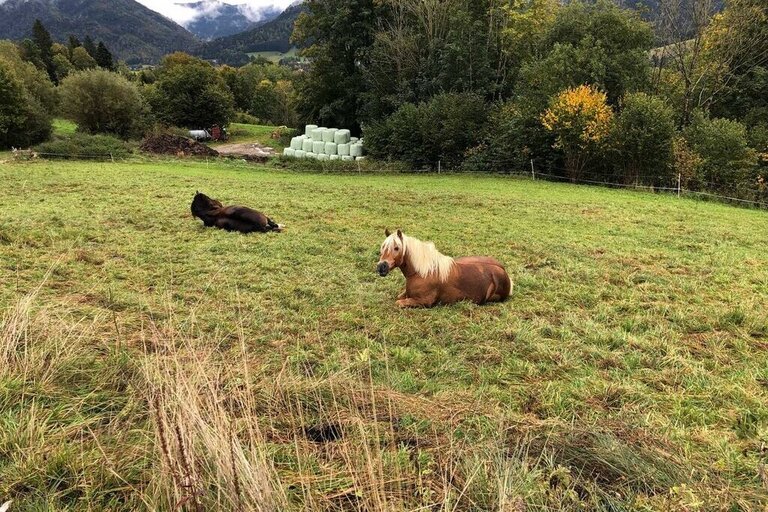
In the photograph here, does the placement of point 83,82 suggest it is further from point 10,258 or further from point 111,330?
point 111,330

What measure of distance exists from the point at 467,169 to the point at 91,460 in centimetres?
2274

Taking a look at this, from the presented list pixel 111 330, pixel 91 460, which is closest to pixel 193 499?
pixel 91 460

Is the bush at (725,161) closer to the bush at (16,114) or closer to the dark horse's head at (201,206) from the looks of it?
the dark horse's head at (201,206)

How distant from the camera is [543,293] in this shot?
18.7ft

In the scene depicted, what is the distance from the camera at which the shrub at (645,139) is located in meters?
18.1

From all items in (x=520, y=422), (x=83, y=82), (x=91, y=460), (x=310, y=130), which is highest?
(x=83, y=82)

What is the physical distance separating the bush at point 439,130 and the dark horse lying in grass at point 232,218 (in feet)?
57.3

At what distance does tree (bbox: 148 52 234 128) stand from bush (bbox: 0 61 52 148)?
40.2ft

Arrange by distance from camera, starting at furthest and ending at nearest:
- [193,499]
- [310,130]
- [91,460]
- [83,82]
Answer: [310,130] < [83,82] < [91,460] < [193,499]

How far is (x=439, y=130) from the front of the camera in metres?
24.6

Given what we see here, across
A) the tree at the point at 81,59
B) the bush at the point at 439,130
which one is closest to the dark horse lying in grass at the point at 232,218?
the bush at the point at 439,130

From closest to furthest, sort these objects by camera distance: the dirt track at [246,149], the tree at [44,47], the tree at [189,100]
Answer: the dirt track at [246,149], the tree at [189,100], the tree at [44,47]

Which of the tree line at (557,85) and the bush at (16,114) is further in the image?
the bush at (16,114)

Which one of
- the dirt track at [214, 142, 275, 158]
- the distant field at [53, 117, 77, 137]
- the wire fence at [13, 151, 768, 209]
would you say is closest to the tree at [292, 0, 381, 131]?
the dirt track at [214, 142, 275, 158]
